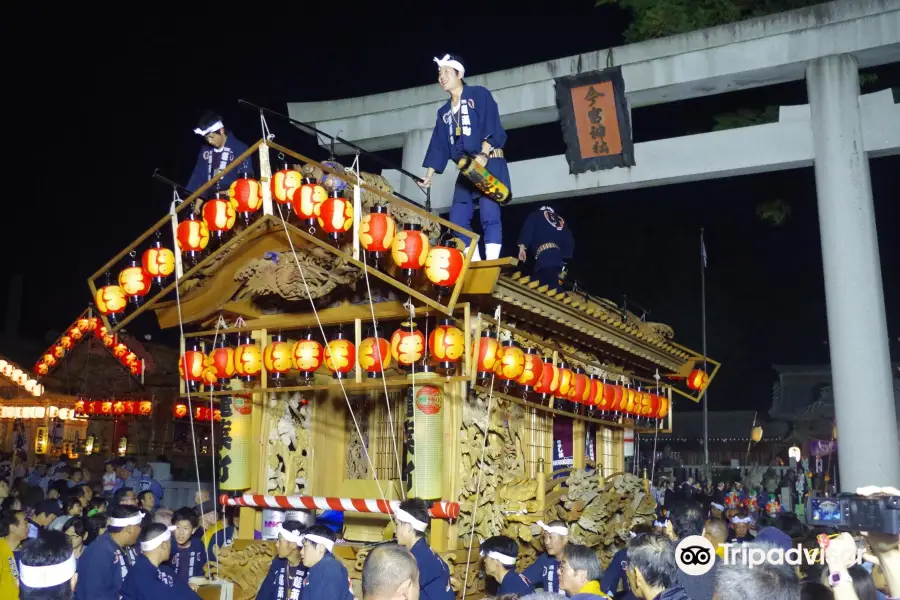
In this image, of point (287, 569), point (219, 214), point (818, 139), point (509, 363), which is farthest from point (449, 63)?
point (818, 139)

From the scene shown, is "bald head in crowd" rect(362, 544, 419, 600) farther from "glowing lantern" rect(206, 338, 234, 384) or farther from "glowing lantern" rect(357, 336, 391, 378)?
"glowing lantern" rect(206, 338, 234, 384)

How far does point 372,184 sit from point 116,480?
10.4 meters

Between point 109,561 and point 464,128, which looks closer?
point 109,561

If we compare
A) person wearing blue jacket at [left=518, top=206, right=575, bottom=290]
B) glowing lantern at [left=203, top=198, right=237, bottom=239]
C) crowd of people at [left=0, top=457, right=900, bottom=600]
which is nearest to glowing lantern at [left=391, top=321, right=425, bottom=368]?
crowd of people at [left=0, top=457, right=900, bottom=600]

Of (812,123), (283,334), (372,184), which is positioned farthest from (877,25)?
(283,334)

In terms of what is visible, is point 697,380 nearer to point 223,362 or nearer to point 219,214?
point 223,362

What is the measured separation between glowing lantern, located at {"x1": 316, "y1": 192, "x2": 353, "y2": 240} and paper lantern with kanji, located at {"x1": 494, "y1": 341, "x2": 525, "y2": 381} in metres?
2.12

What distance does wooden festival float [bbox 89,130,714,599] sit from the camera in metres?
8.15

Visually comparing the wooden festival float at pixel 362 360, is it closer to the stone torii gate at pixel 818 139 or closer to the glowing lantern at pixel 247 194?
the glowing lantern at pixel 247 194

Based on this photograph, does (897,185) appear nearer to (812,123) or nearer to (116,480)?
(812,123)

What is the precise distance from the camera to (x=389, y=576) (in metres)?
3.64

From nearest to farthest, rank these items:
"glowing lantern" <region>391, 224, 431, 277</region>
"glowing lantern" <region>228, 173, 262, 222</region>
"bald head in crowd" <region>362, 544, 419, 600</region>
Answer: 1. "bald head in crowd" <region>362, 544, 419, 600</region>
2. "glowing lantern" <region>391, 224, 431, 277</region>
3. "glowing lantern" <region>228, 173, 262, 222</region>

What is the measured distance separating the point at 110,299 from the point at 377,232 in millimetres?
3461

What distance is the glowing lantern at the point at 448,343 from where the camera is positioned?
320 inches
